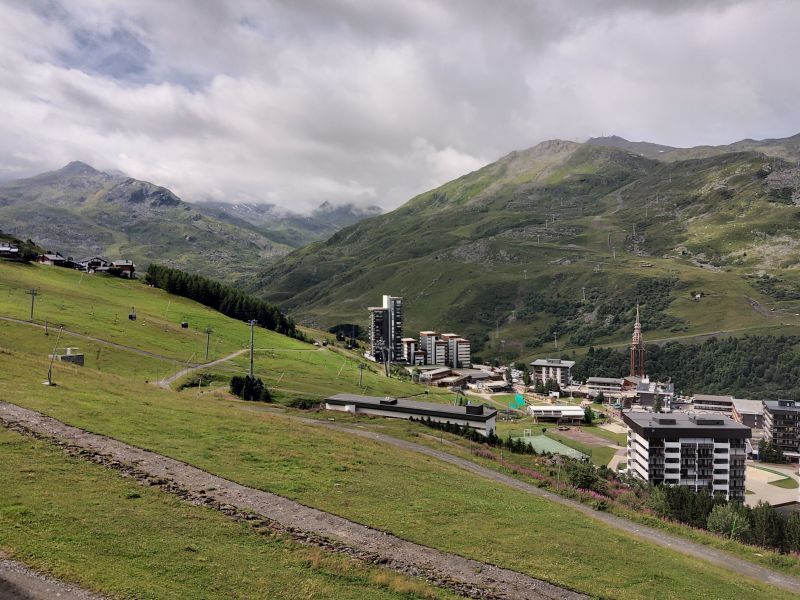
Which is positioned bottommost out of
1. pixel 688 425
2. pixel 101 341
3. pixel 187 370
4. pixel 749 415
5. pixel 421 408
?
pixel 749 415

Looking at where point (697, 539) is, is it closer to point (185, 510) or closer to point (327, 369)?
point (185, 510)

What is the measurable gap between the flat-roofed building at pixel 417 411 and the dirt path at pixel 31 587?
6587 centimetres

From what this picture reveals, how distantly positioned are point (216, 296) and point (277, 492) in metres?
155

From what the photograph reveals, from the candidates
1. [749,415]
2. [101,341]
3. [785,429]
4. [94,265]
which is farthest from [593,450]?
[94,265]

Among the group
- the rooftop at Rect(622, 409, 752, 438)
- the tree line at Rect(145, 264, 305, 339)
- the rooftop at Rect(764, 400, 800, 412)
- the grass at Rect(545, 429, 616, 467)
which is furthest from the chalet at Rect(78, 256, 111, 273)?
the rooftop at Rect(764, 400, 800, 412)

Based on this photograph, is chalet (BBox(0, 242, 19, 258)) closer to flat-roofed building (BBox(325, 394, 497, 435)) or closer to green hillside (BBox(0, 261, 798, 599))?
green hillside (BBox(0, 261, 798, 599))

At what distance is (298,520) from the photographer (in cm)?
2609

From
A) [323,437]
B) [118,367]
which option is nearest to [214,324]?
[118,367]

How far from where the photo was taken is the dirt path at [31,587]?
16172mm

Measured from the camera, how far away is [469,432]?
238 feet

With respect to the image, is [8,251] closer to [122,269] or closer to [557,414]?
[122,269]

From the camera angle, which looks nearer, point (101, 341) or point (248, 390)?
point (248, 390)

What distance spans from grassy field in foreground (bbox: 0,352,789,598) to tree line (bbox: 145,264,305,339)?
125m

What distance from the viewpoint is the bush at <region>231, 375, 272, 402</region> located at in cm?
7738
